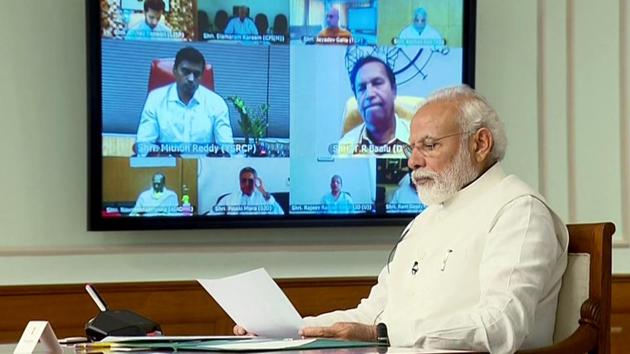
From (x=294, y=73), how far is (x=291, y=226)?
2.00 feet

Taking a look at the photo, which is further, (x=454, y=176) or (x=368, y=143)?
(x=368, y=143)

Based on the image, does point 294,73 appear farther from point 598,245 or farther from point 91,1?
point 598,245

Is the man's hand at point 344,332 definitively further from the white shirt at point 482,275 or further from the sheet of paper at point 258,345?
the sheet of paper at point 258,345

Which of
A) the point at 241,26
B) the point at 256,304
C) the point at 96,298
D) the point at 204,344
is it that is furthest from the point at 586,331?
the point at 241,26

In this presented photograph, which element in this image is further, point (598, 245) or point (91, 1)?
point (91, 1)

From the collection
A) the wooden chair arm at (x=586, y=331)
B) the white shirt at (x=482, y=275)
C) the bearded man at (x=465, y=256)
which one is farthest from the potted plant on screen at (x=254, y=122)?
the wooden chair arm at (x=586, y=331)

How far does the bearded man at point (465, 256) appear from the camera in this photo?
2393 millimetres

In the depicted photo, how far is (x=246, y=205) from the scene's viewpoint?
4.14 meters

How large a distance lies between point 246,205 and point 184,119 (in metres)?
0.42

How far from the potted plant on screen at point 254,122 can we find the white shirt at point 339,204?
326 mm

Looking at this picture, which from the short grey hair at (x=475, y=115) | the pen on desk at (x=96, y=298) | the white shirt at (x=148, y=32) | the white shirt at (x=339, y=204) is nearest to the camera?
Answer: the pen on desk at (x=96, y=298)

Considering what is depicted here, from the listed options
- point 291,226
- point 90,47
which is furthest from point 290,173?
point 90,47

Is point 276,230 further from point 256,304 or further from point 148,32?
point 256,304

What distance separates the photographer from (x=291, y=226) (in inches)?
165
